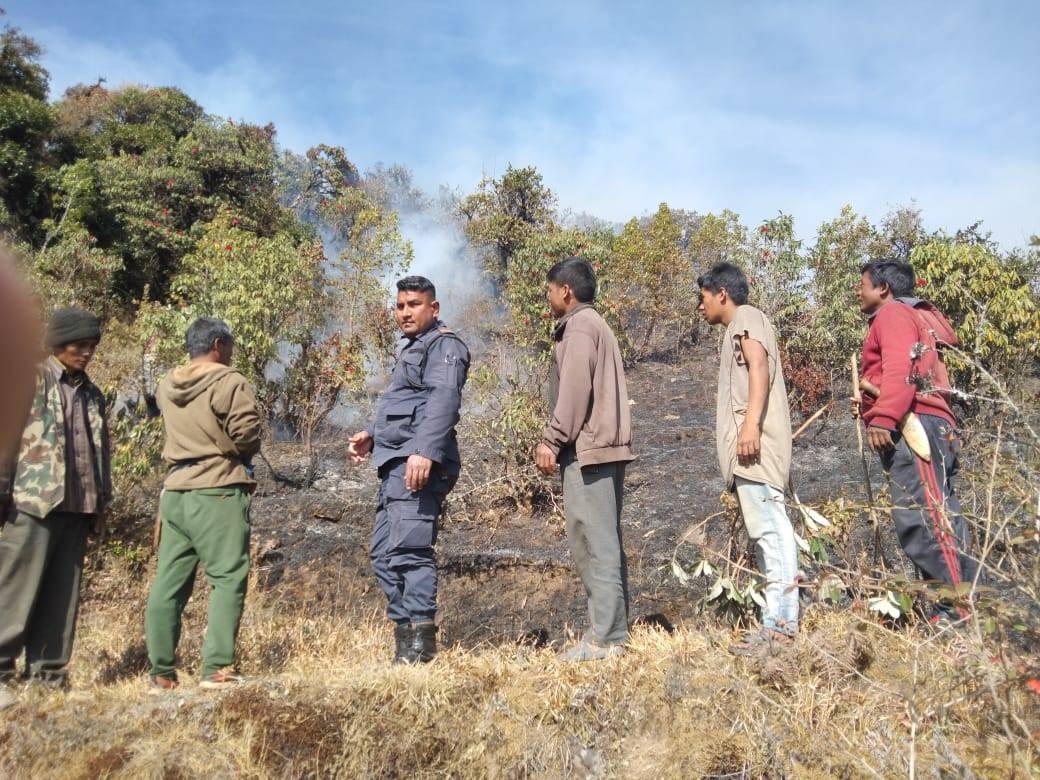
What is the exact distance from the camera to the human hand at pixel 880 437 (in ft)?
12.6

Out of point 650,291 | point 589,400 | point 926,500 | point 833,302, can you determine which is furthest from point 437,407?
point 650,291

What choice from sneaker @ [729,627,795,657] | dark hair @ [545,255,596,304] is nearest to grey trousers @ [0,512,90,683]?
dark hair @ [545,255,596,304]

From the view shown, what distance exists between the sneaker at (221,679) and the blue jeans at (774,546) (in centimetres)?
216

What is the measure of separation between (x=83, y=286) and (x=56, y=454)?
1163cm

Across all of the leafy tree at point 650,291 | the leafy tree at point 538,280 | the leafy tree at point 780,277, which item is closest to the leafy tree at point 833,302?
the leafy tree at point 780,277

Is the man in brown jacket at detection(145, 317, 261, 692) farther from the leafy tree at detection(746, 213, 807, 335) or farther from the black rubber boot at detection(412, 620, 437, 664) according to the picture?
the leafy tree at detection(746, 213, 807, 335)

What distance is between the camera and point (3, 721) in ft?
10.2

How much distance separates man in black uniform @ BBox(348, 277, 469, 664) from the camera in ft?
12.2

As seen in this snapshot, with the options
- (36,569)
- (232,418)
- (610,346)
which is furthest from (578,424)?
(36,569)

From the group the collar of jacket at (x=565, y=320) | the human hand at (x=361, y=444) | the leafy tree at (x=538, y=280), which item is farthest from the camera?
the leafy tree at (x=538, y=280)

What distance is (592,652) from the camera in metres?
3.65

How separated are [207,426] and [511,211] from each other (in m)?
17.9

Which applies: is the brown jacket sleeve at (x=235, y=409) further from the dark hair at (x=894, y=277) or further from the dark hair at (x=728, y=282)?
the dark hair at (x=894, y=277)

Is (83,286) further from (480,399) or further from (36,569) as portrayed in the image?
(36,569)
